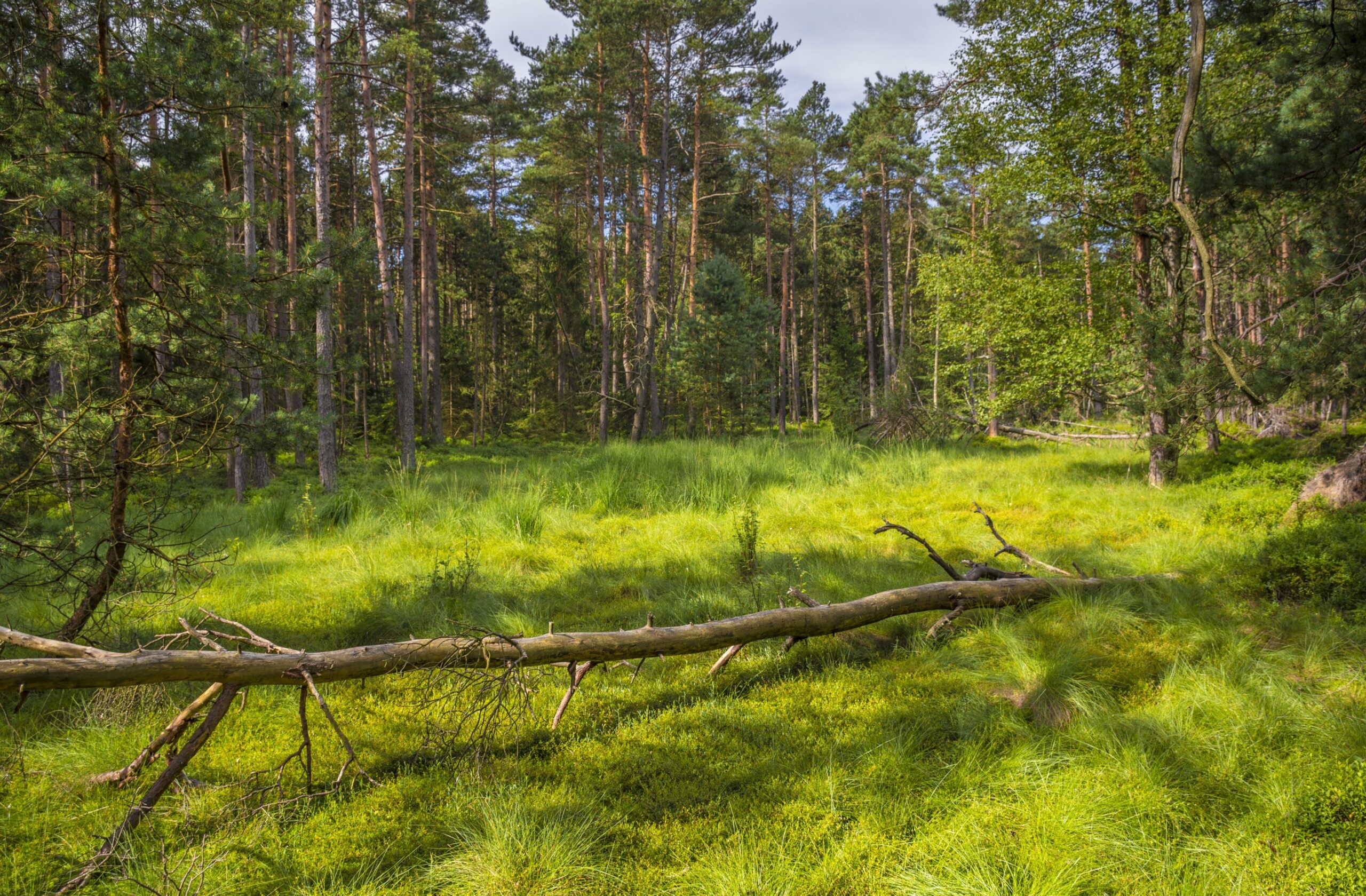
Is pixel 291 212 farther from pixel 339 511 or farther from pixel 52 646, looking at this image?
Answer: pixel 52 646

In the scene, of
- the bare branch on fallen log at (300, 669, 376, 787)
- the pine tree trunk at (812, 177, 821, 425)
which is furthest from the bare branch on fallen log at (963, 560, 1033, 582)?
the pine tree trunk at (812, 177, 821, 425)

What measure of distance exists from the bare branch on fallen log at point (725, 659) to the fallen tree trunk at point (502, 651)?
44 millimetres

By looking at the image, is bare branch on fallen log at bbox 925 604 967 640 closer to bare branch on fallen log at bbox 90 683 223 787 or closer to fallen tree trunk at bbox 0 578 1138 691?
fallen tree trunk at bbox 0 578 1138 691

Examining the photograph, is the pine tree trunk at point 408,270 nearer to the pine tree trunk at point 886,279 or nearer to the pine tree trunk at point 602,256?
the pine tree trunk at point 602,256

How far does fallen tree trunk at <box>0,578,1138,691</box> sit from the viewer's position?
2.12 metres

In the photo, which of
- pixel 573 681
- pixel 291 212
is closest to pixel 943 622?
pixel 573 681

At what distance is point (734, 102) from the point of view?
729 inches

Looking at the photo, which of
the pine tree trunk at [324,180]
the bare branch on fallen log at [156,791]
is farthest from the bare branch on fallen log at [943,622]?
the pine tree trunk at [324,180]

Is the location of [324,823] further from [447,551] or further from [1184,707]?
[1184,707]

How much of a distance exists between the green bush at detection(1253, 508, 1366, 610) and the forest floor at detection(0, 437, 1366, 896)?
0.07 feet

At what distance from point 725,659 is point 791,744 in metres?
0.65

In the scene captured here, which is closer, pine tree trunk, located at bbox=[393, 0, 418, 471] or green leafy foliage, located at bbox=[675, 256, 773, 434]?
pine tree trunk, located at bbox=[393, 0, 418, 471]

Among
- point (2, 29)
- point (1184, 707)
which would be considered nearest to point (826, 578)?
point (1184, 707)

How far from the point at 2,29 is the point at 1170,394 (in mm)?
9259
